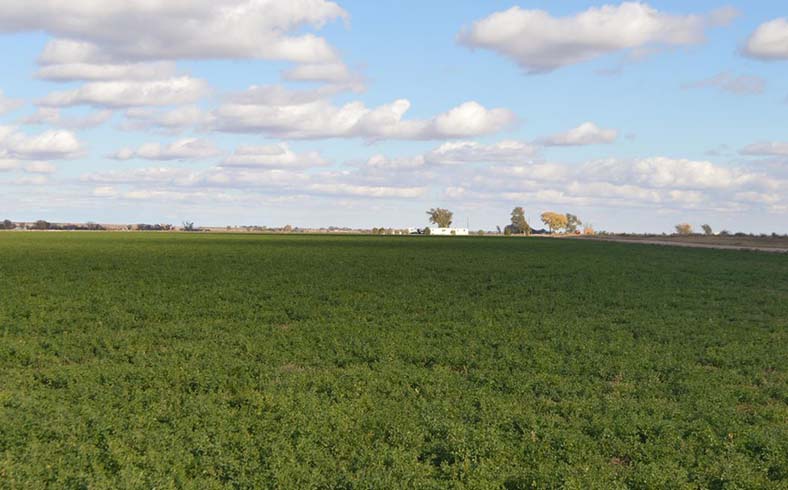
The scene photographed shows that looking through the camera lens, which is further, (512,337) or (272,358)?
(512,337)

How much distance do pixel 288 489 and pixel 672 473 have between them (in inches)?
239

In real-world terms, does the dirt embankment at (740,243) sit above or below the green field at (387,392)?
above

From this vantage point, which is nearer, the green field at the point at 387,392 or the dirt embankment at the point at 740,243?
the green field at the point at 387,392

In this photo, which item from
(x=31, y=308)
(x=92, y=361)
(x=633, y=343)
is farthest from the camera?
(x=31, y=308)

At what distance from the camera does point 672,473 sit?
34.6ft

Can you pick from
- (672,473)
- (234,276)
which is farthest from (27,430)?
(234,276)

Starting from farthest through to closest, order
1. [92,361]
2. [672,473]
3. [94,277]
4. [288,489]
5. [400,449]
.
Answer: [94,277], [92,361], [400,449], [672,473], [288,489]

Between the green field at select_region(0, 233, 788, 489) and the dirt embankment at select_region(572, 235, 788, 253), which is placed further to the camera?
the dirt embankment at select_region(572, 235, 788, 253)

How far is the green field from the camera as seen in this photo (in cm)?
1065

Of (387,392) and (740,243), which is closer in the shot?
(387,392)

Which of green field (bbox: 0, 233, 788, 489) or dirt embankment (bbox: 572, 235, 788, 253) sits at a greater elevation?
dirt embankment (bbox: 572, 235, 788, 253)

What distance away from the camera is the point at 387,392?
49.8ft

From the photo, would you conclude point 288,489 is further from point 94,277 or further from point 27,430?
point 94,277

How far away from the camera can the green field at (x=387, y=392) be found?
10.7 meters
